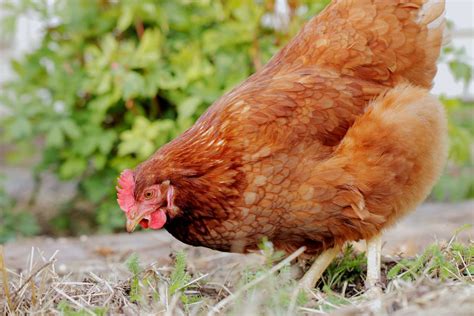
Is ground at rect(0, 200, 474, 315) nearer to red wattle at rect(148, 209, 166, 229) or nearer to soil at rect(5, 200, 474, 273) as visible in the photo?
soil at rect(5, 200, 474, 273)

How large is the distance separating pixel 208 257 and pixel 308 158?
1.40 meters

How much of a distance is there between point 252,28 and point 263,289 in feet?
10.1

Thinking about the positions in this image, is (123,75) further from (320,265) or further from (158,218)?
(320,265)

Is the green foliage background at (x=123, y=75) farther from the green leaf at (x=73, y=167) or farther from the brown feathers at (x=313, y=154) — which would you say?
the brown feathers at (x=313, y=154)

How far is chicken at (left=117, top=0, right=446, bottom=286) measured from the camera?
10.1 ft

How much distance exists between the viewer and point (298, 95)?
10.7ft

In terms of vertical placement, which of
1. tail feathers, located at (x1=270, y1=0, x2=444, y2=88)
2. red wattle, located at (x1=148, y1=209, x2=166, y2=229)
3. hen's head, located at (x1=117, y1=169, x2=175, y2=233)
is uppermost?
tail feathers, located at (x1=270, y1=0, x2=444, y2=88)

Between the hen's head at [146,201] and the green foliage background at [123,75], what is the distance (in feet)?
7.58

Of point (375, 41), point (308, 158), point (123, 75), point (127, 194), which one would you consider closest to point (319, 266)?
point (308, 158)

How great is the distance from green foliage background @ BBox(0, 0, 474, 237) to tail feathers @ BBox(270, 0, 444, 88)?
1.83 metres

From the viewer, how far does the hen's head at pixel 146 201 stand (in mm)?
3051

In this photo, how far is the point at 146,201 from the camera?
3051 millimetres

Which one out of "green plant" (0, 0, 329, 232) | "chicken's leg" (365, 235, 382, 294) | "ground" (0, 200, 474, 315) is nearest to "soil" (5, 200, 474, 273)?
"ground" (0, 200, 474, 315)

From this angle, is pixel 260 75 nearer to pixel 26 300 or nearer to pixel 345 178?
pixel 345 178
